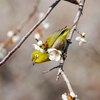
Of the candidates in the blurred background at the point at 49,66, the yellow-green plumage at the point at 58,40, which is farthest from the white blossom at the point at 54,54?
the blurred background at the point at 49,66

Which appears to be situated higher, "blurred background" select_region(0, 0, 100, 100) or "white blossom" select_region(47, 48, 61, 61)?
"blurred background" select_region(0, 0, 100, 100)

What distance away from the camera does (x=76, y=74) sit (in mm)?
4699

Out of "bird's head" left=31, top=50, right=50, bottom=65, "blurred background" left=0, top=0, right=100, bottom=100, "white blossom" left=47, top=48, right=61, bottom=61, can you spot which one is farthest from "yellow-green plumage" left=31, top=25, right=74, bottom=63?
"blurred background" left=0, top=0, right=100, bottom=100

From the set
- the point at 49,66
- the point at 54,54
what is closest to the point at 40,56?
the point at 54,54

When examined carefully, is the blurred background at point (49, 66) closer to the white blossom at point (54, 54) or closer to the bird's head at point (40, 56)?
the bird's head at point (40, 56)

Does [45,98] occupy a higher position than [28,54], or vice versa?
[28,54]

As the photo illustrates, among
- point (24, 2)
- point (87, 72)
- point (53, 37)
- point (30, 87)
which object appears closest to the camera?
point (53, 37)

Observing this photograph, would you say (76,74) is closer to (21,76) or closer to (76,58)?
(76,58)

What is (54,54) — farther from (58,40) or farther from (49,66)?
(49,66)

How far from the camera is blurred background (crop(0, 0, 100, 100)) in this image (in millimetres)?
4531

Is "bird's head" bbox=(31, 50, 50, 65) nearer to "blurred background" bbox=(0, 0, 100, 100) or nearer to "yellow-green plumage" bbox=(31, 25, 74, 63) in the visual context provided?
"yellow-green plumage" bbox=(31, 25, 74, 63)

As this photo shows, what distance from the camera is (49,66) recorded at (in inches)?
191

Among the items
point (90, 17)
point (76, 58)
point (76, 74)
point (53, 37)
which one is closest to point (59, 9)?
point (90, 17)

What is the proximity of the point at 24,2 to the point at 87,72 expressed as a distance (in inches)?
100.0
